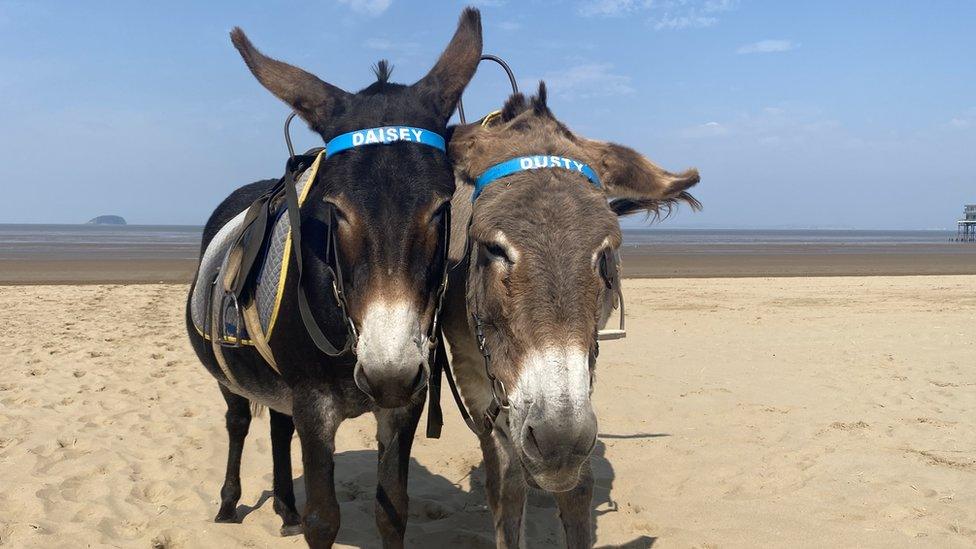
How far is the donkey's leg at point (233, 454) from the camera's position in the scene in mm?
4465

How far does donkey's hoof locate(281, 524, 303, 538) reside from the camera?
4285 millimetres

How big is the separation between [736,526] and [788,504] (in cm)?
59

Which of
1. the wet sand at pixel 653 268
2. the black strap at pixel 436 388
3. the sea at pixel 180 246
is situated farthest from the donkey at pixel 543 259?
the wet sand at pixel 653 268

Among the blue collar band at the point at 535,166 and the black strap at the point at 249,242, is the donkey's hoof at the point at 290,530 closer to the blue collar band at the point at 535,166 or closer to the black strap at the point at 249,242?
the black strap at the point at 249,242

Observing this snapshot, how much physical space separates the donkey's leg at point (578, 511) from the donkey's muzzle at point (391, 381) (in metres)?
1.13

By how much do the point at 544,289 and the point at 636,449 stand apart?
4.27 metres

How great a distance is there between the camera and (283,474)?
4406 mm

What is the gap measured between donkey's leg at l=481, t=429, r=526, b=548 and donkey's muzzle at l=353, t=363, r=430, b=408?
0.98 meters

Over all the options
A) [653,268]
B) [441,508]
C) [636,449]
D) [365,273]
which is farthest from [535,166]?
[653,268]

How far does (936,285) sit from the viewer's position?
58.1ft

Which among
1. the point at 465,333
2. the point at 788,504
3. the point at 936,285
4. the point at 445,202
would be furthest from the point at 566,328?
the point at 936,285

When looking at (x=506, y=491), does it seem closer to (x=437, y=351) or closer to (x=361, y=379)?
(x=437, y=351)

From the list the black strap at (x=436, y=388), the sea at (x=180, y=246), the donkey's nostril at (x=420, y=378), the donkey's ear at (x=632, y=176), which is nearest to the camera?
the donkey's nostril at (x=420, y=378)

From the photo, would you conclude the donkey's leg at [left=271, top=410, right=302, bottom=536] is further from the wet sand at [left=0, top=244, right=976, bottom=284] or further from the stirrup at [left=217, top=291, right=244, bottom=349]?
the wet sand at [left=0, top=244, right=976, bottom=284]
